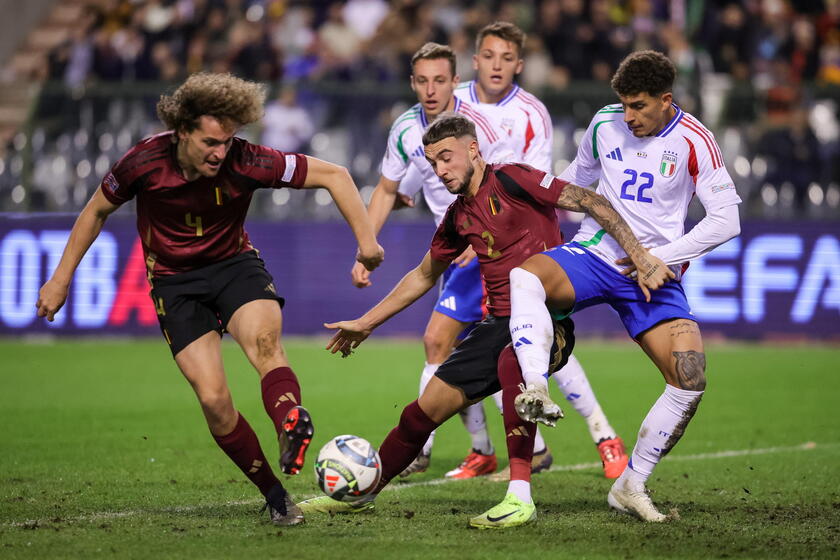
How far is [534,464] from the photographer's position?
328 inches

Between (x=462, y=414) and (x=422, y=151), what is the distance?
1.87 meters

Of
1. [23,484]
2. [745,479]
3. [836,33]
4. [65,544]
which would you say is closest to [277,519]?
[65,544]

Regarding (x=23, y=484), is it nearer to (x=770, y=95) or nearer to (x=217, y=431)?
(x=217, y=431)

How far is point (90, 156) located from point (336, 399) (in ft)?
21.7

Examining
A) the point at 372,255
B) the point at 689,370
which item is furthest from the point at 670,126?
the point at 372,255

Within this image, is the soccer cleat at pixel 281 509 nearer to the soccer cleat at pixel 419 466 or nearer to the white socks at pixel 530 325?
the white socks at pixel 530 325

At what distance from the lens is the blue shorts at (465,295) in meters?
8.17

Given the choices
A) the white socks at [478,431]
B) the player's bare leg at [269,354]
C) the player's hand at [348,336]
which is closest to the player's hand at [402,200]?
the white socks at [478,431]

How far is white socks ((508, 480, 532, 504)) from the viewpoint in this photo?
6238 millimetres

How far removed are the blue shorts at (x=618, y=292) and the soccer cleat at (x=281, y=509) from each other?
1861mm

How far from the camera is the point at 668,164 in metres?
6.68

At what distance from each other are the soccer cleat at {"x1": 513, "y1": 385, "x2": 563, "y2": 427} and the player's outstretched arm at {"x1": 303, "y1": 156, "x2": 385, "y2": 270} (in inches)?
44.4

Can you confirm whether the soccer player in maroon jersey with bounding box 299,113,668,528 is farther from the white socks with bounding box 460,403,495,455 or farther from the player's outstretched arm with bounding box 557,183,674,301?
the white socks with bounding box 460,403,495,455

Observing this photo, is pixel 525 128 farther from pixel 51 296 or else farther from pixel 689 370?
pixel 51 296
